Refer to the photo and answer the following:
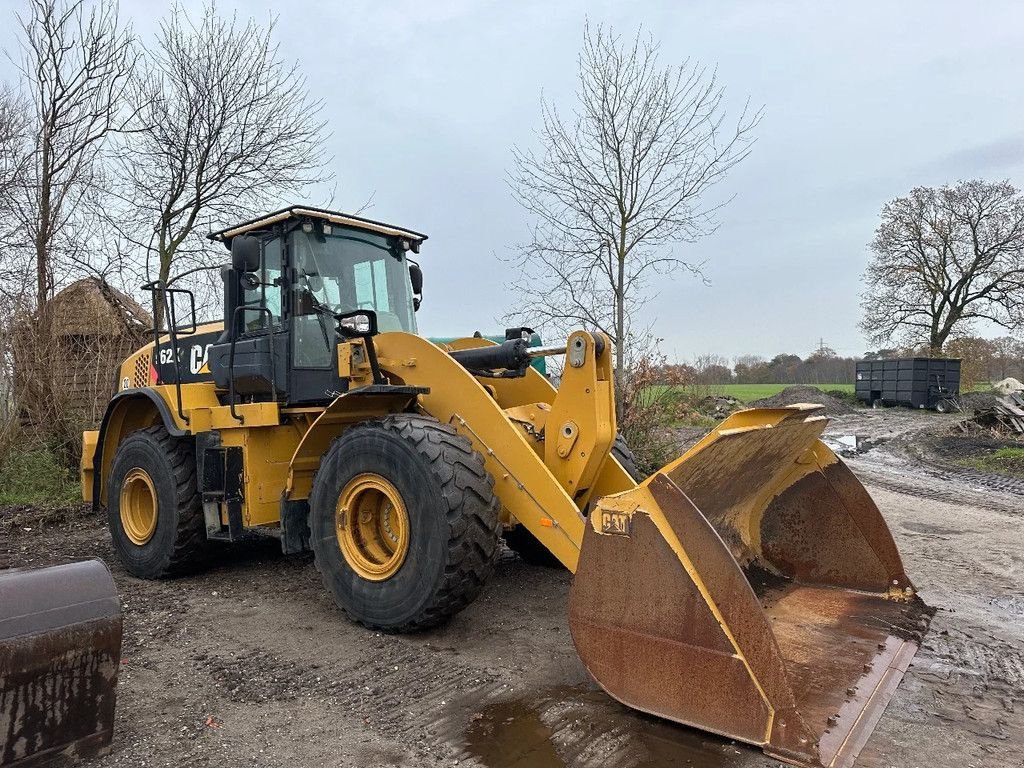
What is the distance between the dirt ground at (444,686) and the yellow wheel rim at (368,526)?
409mm

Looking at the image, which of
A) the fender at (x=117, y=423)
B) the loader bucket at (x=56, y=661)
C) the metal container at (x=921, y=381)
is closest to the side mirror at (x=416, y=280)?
the fender at (x=117, y=423)

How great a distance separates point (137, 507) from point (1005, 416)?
18513 mm

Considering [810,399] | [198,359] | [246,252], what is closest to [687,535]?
[246,252]

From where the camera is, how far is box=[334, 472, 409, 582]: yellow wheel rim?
4508 millimetres

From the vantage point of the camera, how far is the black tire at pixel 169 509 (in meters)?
5.78

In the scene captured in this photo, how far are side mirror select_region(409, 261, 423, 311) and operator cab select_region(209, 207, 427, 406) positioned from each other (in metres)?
0.30

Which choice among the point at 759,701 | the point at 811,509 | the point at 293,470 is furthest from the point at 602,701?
the point at 293,470

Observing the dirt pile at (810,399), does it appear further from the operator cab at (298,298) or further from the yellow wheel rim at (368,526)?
the yellow wheel rim at (368,526)

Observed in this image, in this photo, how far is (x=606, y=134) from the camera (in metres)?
10.1

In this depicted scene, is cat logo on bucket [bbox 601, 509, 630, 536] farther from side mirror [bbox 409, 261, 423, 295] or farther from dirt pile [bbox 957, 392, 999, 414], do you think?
dirt pile [bbox 957, 392, 999, 414]

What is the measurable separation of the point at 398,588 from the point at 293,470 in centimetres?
128

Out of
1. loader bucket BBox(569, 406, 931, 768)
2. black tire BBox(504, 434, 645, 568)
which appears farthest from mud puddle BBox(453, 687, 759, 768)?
black tire BBox(504, 434, 645, 568)

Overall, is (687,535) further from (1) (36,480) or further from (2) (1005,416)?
(2) (1005,416)

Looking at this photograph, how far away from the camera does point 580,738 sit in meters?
3.22
